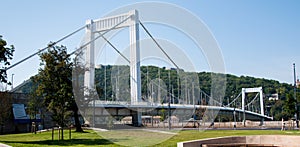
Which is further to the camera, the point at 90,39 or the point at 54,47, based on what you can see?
the point at 90,39

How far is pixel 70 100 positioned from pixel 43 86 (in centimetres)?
167

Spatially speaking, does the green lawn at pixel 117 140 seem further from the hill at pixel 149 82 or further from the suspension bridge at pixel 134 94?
the suspension bridge at pixel 134 94

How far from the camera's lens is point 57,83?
19.8 m

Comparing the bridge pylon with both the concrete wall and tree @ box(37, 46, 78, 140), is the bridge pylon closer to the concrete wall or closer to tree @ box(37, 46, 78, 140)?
tree @ box(37, 46, 78, 140)

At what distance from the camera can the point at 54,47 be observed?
2023 centimetres

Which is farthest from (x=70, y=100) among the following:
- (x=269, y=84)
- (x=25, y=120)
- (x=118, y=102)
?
(x=269, y=84)

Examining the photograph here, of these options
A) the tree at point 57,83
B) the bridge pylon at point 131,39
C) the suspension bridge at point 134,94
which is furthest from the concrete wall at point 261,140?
the bridge pylon at point 131,39

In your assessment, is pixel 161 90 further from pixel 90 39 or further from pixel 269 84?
pixel 269 84

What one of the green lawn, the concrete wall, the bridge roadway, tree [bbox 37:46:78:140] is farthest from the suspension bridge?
the concrete wall

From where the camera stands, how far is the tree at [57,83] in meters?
19.5

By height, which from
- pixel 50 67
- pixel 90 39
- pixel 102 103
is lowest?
pixel 102 103

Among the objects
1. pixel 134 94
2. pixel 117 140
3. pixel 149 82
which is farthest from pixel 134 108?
pixel 117 140

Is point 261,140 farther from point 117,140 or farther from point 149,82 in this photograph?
point 149,82

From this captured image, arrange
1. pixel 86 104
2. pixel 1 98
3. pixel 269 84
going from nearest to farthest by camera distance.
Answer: pixel 86 104, pixel 1 98, pixel 269 84
